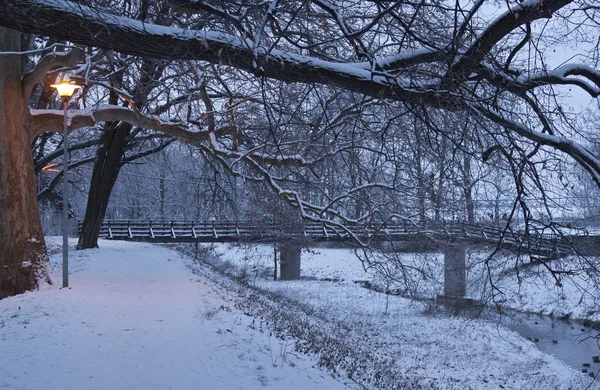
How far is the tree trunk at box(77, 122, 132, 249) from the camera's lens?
21.4m

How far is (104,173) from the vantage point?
71.2ft

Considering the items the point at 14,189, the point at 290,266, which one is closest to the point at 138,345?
the point at 14,189

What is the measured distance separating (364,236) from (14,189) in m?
9.33

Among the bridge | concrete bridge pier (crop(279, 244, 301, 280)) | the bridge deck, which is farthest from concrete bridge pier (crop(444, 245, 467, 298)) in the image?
concrete bridge pier (crop(279, 244, 301, 280))

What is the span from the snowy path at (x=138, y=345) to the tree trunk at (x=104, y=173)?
11065 mm

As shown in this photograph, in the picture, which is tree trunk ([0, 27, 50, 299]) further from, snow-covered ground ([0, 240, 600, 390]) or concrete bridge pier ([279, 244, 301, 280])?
concrete bridge pier ([279, 244, 301, 280])

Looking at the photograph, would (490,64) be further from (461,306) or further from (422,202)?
(461,306)

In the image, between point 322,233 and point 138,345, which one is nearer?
point 138,345

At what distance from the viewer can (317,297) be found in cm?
2297

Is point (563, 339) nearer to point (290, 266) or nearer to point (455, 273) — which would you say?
point (455, 273)

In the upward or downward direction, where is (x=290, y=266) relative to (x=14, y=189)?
downward

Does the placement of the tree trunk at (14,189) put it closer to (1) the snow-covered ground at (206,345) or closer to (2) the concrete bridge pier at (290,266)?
(1) the snow-covered ground at (206,345)

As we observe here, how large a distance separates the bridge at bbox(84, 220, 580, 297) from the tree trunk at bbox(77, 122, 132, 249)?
6404 mm

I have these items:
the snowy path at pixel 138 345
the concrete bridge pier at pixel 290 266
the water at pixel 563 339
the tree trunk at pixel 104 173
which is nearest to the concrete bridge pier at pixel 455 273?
the water at pixel 563 339
